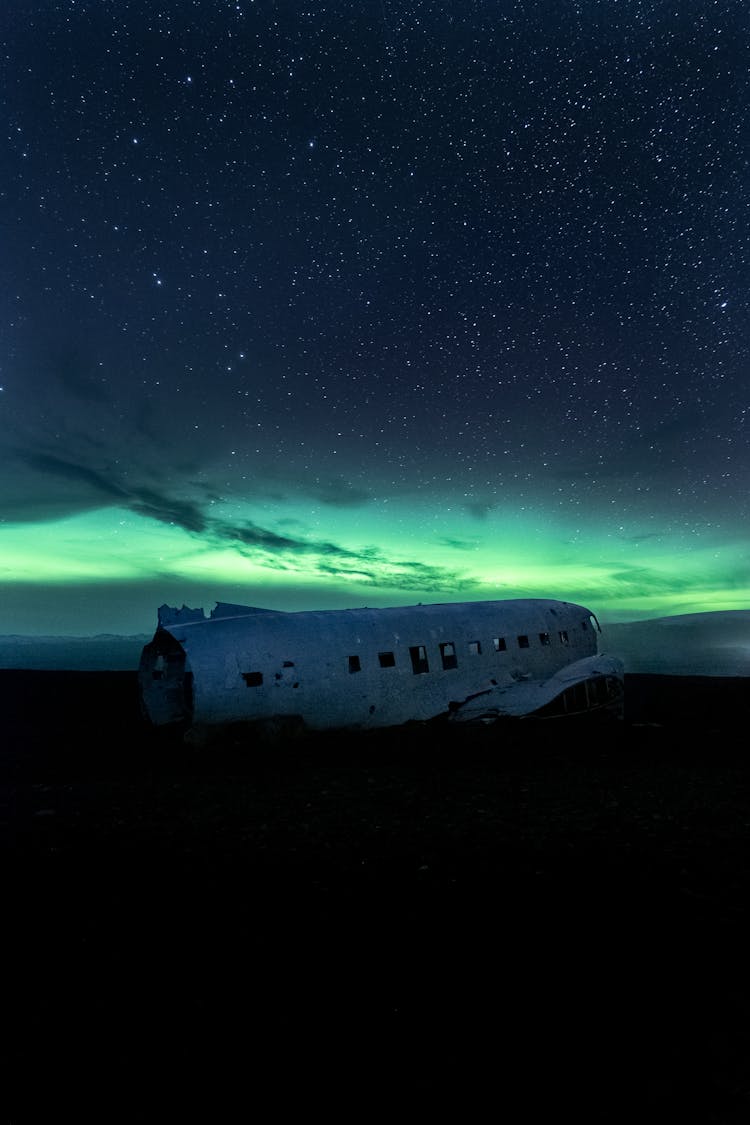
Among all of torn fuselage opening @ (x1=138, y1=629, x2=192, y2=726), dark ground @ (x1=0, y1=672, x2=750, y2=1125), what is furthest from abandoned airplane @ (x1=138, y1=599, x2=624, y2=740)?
dark ground @ (x1=0, y1=672, x2=750, y2=1125)

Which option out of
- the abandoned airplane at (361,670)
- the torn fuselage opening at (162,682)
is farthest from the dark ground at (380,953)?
the torn fuselage opening at (162,682)

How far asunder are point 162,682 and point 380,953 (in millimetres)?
16876

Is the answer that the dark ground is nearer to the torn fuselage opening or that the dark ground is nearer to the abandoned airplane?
the abandoned airplane

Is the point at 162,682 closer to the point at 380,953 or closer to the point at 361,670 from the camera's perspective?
the point at 361,670

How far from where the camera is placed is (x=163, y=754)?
18922 millimetres

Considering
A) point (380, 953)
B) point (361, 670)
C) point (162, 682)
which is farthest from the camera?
point (162, 682)

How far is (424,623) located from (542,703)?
5412 mm

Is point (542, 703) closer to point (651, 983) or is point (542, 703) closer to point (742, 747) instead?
point (742, 747)

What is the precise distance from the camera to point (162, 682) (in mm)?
20844

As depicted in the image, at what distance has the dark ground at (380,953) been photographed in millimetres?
4266

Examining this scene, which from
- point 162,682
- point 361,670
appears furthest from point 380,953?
point 162,682

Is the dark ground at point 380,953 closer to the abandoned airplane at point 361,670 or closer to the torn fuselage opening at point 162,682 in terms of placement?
the abandoned airplane at point 361,670

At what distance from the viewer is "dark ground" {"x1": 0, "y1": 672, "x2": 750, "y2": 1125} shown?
4.27 meters

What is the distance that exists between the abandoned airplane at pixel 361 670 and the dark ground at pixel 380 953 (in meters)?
4.89
